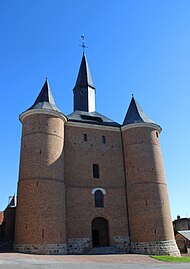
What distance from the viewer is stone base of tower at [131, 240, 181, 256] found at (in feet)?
70.0

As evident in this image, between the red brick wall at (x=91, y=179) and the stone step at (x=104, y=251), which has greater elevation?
the red brick wall at (x=91, y=179)

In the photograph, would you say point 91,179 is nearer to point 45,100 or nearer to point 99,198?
point 99,198

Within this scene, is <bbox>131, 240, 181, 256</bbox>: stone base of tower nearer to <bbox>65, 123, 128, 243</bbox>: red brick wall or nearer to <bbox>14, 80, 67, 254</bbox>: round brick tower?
<bbox>65, 123, 128, 243</bbox>: red brick wall

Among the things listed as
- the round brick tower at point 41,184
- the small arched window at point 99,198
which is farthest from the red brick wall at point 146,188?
the round brick tower at point 41,184

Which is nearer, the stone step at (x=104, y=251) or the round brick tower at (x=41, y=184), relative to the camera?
the round brick tower at (x=41, y=184)

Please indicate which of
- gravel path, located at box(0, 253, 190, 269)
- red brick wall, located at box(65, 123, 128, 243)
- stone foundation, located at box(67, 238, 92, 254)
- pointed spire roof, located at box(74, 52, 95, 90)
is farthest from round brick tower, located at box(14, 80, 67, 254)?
pointed spire roof, located at box(74, 52, 95, 90)

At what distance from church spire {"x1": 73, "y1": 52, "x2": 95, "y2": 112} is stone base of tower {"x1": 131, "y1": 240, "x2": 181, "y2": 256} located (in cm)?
1359

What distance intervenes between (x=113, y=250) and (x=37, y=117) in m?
12.0

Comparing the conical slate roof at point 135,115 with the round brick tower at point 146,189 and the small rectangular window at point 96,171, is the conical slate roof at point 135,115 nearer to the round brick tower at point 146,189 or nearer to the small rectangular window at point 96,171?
the round brick tower at point 146,189

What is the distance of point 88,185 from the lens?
23094 mm

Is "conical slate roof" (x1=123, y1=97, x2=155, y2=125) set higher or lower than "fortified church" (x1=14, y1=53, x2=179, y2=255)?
higher

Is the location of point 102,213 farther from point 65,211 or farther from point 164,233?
point 164,233

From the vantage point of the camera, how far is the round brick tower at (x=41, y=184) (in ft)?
62.1

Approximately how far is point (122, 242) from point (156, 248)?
2.75m
